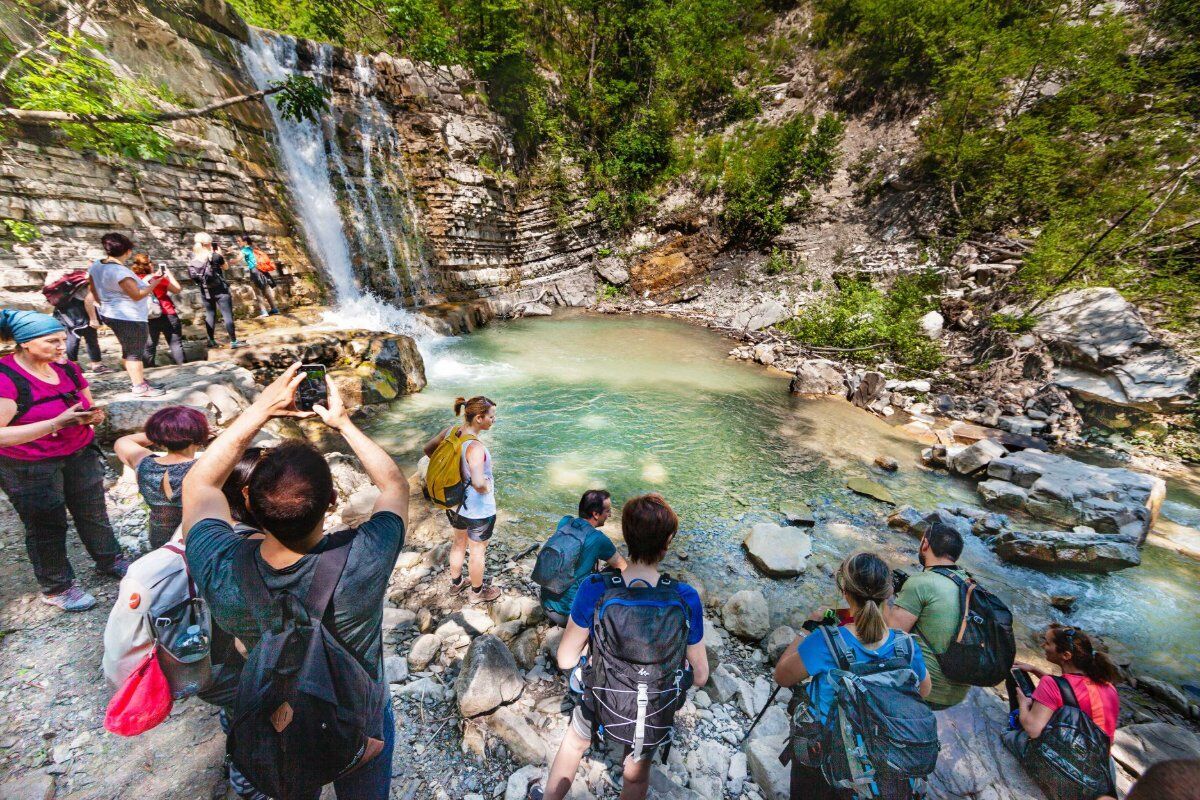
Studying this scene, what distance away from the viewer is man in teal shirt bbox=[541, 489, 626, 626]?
2840 millimetres

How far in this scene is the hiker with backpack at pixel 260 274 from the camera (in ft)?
29.3

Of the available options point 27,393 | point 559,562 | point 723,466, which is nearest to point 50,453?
point 27,393

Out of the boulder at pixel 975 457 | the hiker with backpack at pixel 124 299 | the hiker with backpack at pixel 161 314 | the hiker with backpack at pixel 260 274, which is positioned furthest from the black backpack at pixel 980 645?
the hiker with backpack at pixel 260 274

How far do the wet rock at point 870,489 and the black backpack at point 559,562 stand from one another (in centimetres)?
524

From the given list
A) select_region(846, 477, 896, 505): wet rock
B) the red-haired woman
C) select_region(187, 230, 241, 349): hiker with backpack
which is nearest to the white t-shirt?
select_region(187, 230, 241, 349): hiker with backpack

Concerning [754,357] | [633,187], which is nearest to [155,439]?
[754,357]

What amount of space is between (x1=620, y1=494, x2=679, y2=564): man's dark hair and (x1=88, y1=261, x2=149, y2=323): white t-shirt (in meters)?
6.29

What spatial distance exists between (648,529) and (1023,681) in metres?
2.64

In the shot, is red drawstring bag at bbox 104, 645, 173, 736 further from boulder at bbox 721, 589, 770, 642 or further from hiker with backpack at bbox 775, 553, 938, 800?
boulder at bbox 721, 589, 770, 642

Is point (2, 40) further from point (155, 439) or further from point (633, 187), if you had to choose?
point (633, 187)

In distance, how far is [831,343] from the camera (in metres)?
12.4

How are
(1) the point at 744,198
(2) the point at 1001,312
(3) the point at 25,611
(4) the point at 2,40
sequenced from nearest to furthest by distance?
(3) the point at 25,611
(4) the point at 2,40
(2) the point at 1001,312
(1) the point at 744,198

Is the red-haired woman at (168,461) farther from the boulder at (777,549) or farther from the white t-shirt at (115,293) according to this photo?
the boulder at (777,549)

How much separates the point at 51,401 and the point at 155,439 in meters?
1.07
